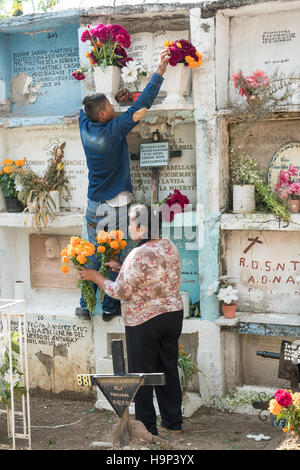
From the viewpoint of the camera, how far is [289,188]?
5.66 m

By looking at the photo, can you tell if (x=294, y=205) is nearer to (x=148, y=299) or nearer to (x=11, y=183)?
(x=148, y=299)

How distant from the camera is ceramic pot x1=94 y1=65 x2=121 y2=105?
6059 millimetres

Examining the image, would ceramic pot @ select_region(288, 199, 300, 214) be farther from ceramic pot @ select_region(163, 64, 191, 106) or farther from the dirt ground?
the dirt ground

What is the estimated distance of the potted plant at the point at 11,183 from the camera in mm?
6703

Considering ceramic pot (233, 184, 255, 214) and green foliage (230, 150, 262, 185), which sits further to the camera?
green foliage (230, 150, 262, 185)

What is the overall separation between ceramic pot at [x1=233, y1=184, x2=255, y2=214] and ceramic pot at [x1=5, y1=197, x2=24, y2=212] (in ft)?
7.98

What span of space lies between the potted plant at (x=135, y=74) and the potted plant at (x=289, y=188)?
65.0 inches

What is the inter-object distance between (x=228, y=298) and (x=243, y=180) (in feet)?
3.79

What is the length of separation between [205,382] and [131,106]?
2780mm

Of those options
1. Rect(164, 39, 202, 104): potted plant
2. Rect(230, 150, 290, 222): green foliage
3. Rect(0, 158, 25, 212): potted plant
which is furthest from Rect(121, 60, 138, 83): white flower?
Rect(0, 158, 25, 212): potted plant

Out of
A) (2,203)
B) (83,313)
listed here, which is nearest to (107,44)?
(2,203)

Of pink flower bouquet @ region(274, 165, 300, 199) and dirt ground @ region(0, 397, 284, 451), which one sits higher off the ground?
pink flower bouquet @ region(274, 165, 300, 199)

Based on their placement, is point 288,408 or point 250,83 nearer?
point 288,408

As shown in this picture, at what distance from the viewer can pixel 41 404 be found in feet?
21.5
